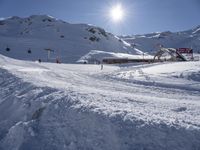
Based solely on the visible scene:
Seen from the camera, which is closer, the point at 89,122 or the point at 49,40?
the point at 89,122

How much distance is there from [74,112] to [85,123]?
1.92ft

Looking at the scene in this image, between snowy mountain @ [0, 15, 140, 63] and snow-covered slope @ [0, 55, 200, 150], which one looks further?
snowy mountain @ [0, 15, 140, 63]

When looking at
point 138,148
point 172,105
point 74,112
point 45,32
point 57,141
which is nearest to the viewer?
point 138,148

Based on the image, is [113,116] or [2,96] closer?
[113,116]

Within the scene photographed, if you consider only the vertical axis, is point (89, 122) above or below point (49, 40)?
below

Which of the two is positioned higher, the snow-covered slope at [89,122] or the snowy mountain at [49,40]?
the snowy mountain at [49,40]

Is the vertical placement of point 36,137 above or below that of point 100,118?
below

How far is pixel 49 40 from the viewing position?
68812 mm

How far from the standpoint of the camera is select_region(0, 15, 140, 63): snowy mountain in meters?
54.2

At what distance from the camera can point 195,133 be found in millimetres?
5812

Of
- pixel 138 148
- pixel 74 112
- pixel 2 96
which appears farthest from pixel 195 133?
pixel 2 96

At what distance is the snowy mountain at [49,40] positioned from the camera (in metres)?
54.2

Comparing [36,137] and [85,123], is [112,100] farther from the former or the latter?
[36,137]

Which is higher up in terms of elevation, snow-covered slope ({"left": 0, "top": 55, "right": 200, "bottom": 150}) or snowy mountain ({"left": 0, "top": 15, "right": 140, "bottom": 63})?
snowy mountain ({"left": 0, "top": 15, "right": 140, "bottom": 63})
